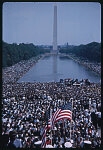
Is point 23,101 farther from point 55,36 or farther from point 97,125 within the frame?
point 55,36

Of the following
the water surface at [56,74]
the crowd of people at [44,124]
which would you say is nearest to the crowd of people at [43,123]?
the crowd of people at [44,124]

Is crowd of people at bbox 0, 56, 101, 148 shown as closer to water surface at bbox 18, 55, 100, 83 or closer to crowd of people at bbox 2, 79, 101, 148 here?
crowd of people at bbox 2, 79, 101, 148

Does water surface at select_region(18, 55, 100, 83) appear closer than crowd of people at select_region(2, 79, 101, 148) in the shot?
No

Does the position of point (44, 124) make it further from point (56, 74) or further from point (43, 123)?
point (56, 74)

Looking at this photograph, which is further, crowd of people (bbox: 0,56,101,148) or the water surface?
the water surface

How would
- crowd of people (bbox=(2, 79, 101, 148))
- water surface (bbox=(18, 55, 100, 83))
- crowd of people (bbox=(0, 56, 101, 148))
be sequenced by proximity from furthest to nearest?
water surface (bbox=(18, 55, 100, 83)), crowd of people (bbox=(2, 79, 101, 148)), crowd of people (bbox=(0, 56, 101, 148))

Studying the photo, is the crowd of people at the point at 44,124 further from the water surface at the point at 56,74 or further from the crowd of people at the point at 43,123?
the water surface at the point at 56,74

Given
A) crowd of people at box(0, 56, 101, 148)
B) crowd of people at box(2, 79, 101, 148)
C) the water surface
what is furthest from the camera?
the water surface

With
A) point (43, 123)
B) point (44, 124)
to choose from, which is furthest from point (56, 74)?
point (44, 124)

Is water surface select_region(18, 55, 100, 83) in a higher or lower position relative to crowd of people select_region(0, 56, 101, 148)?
higher

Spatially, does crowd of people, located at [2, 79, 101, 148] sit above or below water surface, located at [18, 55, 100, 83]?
below

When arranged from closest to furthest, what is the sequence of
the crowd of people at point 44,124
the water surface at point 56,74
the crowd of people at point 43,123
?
the crowd of people at point 44,124
the crowd of people at point 43,123
the water surface at point 56,74

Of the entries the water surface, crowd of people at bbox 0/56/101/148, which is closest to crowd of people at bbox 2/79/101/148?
crowd of people at bbox 0/56/101/148
